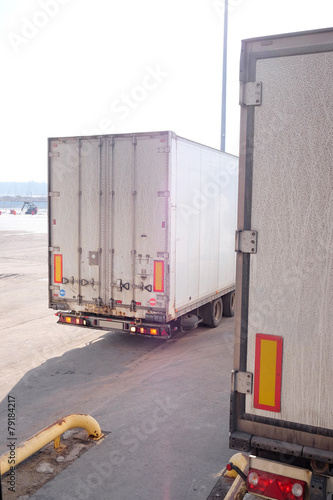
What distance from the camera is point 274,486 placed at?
3.52m

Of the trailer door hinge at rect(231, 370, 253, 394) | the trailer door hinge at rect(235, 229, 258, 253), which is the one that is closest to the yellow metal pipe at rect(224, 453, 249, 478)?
the trailer door hinge at rect(231, 370, 253, 394)

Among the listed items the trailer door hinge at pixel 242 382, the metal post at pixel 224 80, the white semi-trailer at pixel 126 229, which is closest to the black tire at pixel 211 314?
the white semi-trailer at pixel 126 229

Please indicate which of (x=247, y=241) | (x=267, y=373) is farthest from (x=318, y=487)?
(x=247, y=241)

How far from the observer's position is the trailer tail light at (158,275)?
8.75 m

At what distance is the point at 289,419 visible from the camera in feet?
11.5

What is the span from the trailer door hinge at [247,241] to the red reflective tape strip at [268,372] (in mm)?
624

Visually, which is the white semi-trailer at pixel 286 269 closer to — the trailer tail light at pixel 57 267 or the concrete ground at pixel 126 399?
the concrete ground at pixel 126 399

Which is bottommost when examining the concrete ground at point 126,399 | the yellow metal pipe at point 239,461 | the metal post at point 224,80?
the concrete ground at point 126,399

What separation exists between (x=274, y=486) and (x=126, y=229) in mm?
6008

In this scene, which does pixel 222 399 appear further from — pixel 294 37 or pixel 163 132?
pixel 294 37

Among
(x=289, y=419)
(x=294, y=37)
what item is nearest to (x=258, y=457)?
(x=289, y=419)

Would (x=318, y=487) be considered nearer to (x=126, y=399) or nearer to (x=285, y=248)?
(x=285, y=248)

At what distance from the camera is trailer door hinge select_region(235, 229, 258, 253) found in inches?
140

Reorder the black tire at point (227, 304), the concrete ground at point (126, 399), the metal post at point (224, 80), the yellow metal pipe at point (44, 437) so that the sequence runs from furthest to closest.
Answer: the metal post at point (224, 80) < the black tire at point (227, 304) < the concrete ground at point (126, 399) < the yellow metal pipe at point (44, 437)
